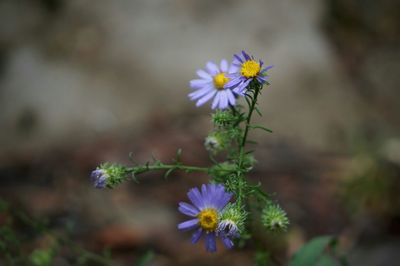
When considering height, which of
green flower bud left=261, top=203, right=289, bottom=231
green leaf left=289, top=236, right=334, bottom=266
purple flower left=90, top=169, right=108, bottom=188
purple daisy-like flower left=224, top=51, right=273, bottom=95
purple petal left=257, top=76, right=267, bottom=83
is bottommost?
green flower bud left=261, top=203, right=289, bottom=231

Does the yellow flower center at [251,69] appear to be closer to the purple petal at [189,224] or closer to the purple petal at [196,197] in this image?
the purple petal at [196,197]

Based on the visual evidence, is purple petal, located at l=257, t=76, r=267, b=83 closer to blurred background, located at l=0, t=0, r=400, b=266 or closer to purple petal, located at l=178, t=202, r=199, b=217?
purple petal, located at l=178, t=202, r=199, b=217

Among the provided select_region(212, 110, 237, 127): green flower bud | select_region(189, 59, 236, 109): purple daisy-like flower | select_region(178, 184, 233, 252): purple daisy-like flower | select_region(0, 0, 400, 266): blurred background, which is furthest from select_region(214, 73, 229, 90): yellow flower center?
select_region(0, 0, 400, 266): blurred background

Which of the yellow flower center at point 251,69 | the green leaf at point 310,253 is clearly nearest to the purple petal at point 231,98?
the yellow flower center at point 251,69

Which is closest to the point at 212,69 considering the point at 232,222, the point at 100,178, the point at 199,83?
the point at 199,83

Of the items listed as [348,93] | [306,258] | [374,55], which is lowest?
[306,258]

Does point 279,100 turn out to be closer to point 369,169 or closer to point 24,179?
point 369,169

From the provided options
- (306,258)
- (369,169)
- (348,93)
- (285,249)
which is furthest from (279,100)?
(306,258)

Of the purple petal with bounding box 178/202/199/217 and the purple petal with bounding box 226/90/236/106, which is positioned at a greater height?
the purple petal with bounding box 226/90/236/106

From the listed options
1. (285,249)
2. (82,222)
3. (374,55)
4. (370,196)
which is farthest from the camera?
(374,55)
